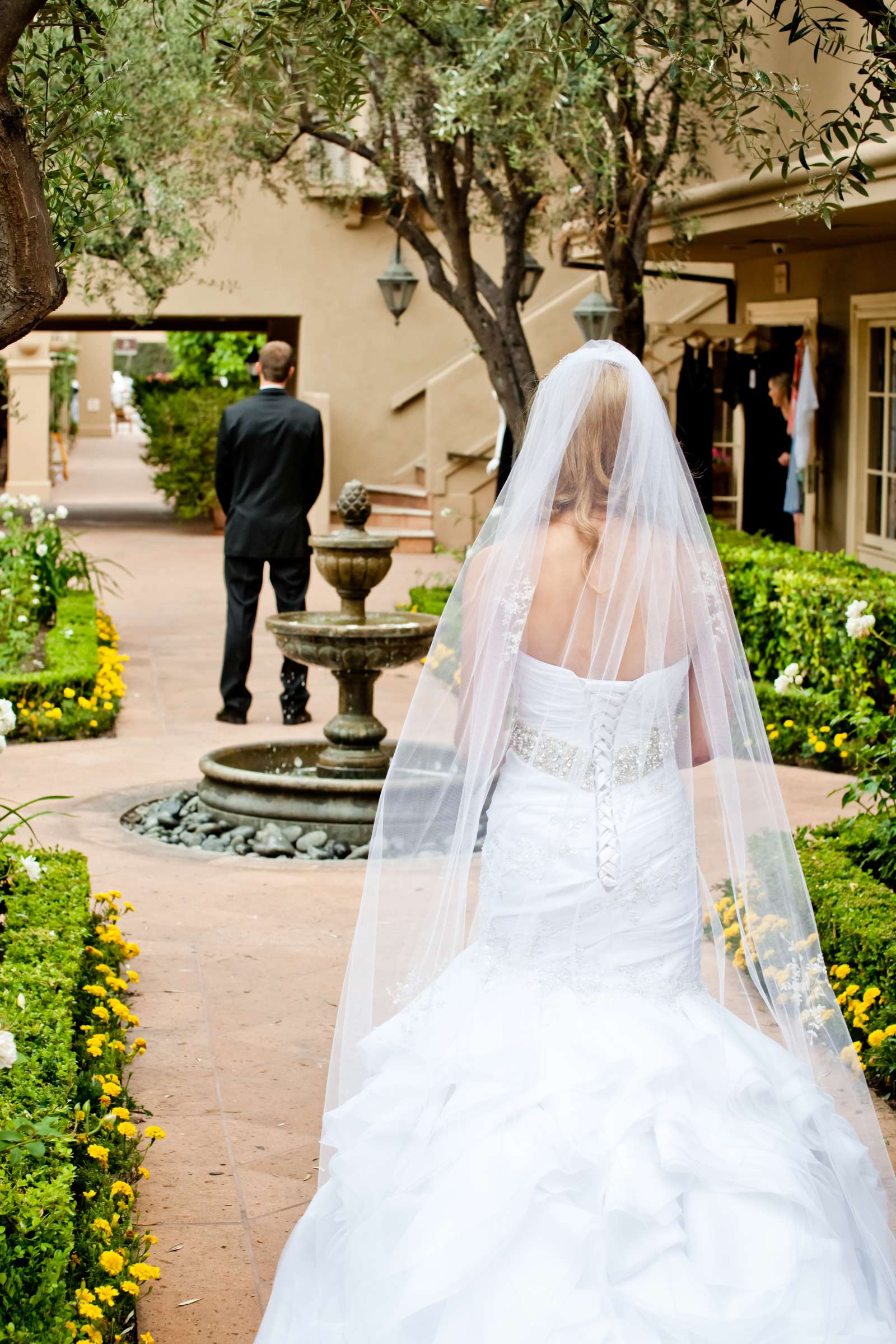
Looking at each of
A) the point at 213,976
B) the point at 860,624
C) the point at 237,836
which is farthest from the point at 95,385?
the point at 860,624

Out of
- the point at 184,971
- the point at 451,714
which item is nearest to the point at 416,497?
the point at 184,971

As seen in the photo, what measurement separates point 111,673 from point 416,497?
10.4 metres

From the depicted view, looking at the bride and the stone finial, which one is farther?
the stone finial

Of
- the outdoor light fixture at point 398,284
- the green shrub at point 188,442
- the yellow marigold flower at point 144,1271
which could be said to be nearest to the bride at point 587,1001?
the yellow marigold flower at point 144,1271

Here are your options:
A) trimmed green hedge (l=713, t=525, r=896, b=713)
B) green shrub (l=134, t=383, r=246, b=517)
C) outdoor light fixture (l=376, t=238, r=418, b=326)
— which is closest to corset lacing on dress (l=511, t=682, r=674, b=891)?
trimmed green hedge (l=713, t=525, r=896, b=713)

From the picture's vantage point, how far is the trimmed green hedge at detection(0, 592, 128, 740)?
849 cm

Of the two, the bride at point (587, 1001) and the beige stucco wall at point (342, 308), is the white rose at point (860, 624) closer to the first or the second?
the bride at point (587, 1001)

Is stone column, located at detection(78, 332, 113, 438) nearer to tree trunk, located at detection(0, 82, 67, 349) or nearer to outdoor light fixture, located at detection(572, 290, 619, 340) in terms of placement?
outdoor light fixture, located at detection(572, 290, 619, 340)

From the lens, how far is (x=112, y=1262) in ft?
8.73

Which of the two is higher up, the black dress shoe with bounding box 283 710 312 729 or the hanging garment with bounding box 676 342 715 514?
the hanging garment with bounding box 676 342 715 514

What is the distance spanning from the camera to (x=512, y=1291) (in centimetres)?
237

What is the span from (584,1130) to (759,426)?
34.8 feet

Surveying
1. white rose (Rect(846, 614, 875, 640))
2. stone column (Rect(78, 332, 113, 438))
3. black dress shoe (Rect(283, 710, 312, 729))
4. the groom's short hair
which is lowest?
black dress shoe (Rect(283, 710, 312, 729))

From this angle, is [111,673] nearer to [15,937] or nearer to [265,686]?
[265,686]
